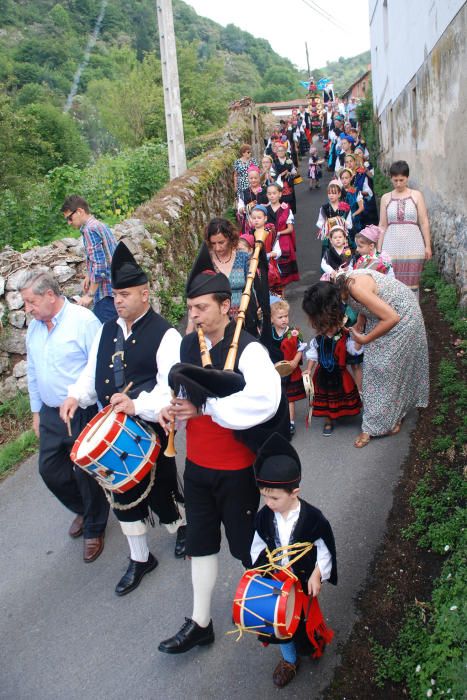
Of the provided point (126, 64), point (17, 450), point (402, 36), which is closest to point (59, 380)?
point (17, 450)

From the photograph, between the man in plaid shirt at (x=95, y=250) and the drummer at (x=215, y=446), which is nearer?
the drummer at (x=215, y=446)

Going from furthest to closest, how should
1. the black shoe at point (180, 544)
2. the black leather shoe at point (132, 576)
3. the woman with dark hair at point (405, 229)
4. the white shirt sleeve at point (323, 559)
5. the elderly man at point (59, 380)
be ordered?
the woman with dark hair at point (405, 229)
the black shoe at point (180, 544)
the elderly man at point (59, 380)
the black leather shoe at point (132, 576)
the white shirt sleeve at point (323, 559)

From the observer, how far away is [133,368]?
360cm

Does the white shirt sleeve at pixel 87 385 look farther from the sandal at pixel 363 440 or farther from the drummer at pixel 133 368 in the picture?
the sandal at pixel 363 440

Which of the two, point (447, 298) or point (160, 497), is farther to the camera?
point (447, 298)

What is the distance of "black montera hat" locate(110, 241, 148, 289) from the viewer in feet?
11.5

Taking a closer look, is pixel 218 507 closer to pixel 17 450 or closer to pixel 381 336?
pixel 381 336

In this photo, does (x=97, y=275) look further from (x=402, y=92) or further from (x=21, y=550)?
(x=402, y=92)

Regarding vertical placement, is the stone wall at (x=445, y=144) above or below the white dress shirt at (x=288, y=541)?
above

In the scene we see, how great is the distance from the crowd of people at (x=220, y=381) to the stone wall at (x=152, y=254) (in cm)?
96

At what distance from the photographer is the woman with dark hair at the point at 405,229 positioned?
657cm

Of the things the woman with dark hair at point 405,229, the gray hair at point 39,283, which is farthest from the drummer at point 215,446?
the woman with dark hair at point 405,229

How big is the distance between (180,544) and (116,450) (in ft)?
4.10

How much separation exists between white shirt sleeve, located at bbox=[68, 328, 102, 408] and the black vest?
18 centimetres
